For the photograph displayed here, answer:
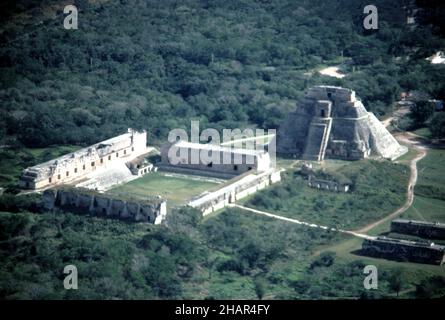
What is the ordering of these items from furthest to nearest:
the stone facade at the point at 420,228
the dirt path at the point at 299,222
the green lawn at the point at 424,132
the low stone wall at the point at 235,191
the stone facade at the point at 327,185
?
1. the green lawn at the point at 424,132
2. the stone facade at the point at 327,185
3. the low stone wall at the point at 235,191
4. the dirt path at the point at 299,222
5. the stone facade at the point at 420,228

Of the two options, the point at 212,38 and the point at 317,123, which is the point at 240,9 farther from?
the point at 317,123

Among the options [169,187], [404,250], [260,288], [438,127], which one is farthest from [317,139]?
[260,288]

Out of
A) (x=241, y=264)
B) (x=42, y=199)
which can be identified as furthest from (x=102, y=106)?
(x=241, y=264)

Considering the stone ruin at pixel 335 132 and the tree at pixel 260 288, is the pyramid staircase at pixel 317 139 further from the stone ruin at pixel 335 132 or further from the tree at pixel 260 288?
the tree at pixel 260 288

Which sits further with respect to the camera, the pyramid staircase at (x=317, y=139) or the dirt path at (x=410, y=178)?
the pyramid staircase at (x=317, y=139)

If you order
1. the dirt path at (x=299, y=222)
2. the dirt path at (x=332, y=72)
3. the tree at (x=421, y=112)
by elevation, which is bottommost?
the dirt path at (x=299, y=222)

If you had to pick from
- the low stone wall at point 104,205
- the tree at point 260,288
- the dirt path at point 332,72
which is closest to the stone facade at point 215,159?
the low stone wall at point 104,205
